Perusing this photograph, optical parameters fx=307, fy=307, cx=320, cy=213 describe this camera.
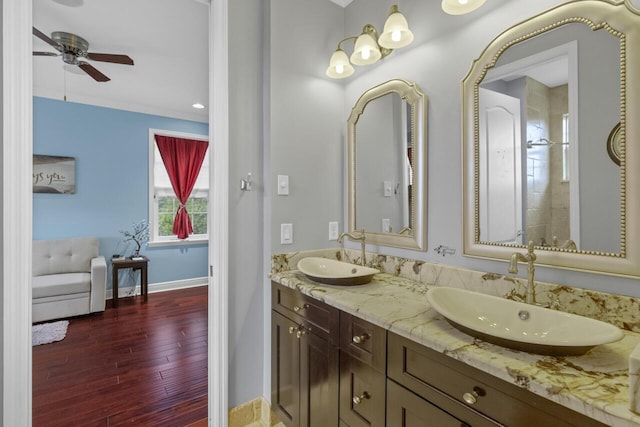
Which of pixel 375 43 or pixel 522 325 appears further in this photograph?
pixel 375 43

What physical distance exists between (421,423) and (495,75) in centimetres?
140

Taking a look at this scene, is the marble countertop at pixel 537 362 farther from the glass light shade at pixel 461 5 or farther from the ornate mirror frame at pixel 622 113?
the glass light shade at pixel 461 5

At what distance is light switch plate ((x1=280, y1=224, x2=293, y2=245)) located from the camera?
189 centimetres

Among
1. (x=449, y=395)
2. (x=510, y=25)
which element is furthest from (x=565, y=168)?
(x=449, y=395)

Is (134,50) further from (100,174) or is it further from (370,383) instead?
(370,383)

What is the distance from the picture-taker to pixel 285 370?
1707 mm

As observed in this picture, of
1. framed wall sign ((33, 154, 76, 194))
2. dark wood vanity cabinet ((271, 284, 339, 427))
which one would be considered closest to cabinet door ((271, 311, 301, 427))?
dark wood vanity cabinet ((271, 284, 339, 427))

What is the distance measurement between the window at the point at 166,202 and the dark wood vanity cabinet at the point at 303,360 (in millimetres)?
3100

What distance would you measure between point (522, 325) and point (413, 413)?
18.6 inches

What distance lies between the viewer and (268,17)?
1853mm

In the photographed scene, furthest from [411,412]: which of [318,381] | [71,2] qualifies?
[71,2]

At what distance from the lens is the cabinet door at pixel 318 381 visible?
1.38m

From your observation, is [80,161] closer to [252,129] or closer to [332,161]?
[252,129]

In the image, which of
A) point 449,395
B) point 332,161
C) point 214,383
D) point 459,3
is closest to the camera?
point 449,395
